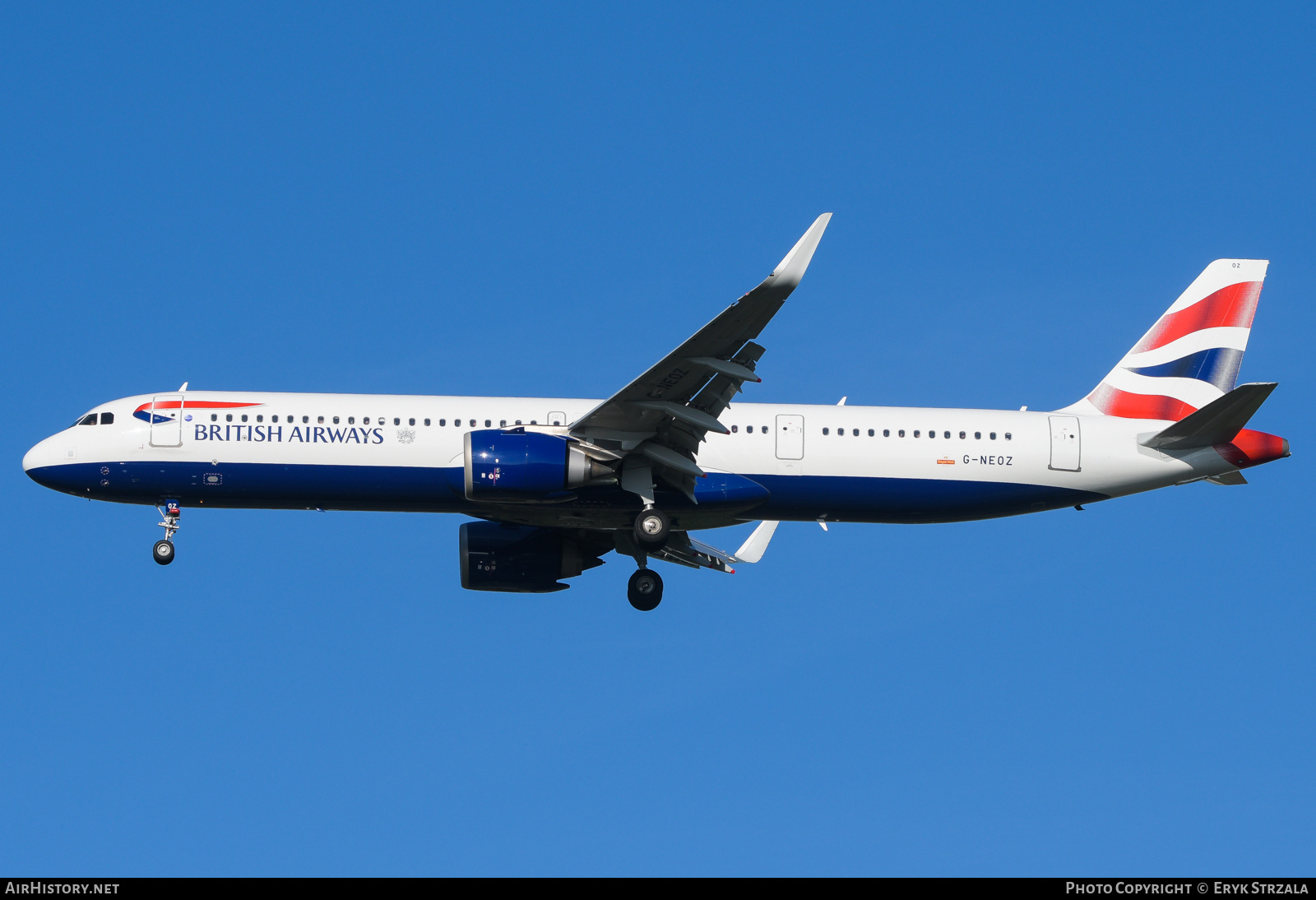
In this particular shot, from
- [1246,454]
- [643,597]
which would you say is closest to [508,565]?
[643,597]

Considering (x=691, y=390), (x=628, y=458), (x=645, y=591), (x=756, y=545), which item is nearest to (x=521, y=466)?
(x=628, y=458)

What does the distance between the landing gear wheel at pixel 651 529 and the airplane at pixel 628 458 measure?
4 centimetres

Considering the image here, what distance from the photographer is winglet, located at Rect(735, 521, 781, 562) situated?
40188 mm

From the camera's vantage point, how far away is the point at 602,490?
34000 mm

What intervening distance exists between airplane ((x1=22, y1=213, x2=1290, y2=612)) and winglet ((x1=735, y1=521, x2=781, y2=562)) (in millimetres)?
3611

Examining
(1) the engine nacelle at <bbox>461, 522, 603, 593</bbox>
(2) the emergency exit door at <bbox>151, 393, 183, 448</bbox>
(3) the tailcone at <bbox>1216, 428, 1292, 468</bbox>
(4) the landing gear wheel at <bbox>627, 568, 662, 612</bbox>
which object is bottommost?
A: (4) the landing gear wheel at <bbox>627, 568, 662, 612</bbox>

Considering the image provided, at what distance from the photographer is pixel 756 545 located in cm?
4025

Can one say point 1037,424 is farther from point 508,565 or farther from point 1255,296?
point 508,565

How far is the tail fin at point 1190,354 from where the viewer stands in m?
37.8

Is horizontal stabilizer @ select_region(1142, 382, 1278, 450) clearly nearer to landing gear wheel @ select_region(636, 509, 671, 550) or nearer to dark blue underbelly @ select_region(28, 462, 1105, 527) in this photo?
dark blue underbelly @ select_region(28, 462, 1105, 527)

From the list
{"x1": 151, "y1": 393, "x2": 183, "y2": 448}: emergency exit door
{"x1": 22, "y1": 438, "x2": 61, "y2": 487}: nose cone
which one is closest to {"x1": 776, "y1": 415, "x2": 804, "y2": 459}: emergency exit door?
{"x1": 151, "y1": 393, "x2": 183, "y2": 448}: emergency exit door

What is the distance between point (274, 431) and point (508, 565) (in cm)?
714

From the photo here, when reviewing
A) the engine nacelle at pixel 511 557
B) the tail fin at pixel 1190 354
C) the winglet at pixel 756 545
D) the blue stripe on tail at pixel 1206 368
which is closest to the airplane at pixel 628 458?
the tail fin at pixel 1190 354

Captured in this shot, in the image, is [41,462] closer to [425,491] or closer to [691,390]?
[425,491]
